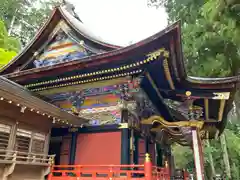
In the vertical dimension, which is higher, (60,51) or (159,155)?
(60,51)

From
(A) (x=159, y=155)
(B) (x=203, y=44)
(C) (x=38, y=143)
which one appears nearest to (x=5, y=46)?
(C) (x=38, y=143)

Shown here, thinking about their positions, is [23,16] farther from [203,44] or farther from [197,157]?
[197,157]

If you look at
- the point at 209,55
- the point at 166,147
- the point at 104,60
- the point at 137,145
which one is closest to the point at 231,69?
the point at 209,55

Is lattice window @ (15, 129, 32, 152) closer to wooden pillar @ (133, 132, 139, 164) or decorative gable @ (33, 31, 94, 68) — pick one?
wooden pillar @ (133, 132, 139, 164)

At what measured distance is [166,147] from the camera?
40.5 ft

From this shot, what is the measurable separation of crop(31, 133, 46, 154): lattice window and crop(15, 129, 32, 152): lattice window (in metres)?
0.18

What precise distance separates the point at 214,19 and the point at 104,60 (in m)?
4.03

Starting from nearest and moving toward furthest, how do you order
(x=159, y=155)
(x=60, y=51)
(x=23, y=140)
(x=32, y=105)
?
1. (x=32, y=105)
2. (x=23, y=140)
3. (x=60, y=51)
4. (x=159, y=155)

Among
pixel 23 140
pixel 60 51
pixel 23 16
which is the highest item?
pixel 23 16

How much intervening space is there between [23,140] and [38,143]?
540mm

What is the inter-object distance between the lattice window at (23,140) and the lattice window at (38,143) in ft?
0.59

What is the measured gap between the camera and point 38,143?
6.60 metres

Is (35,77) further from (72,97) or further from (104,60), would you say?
(104,60)

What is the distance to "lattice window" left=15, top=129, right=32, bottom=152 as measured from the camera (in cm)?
596
